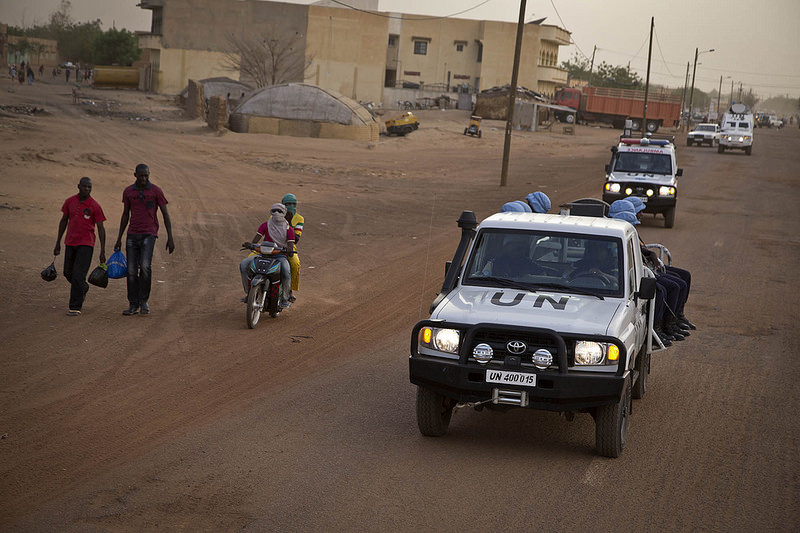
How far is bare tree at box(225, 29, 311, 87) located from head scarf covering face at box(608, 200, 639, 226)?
68.1 metres

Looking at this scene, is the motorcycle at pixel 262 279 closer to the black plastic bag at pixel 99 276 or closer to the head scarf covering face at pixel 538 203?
the black plastic bag at pixel 99 276

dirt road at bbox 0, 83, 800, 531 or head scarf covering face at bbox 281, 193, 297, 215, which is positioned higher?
head scarf covering face at bbox 281, 193, 297, 215

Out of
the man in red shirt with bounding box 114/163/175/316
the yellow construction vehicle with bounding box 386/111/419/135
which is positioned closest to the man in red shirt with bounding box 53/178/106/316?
the man in red shirt with bounding box 114/163/175/316

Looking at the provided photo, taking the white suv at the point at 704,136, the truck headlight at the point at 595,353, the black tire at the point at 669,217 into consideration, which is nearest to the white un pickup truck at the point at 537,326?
the truck headlight at the point at 595,353

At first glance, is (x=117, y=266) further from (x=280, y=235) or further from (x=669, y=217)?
(x=669, y=217)

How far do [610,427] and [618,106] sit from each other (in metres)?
79.4

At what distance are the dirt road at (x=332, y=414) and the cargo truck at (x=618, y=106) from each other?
61.9 m

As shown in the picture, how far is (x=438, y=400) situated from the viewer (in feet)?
24.6

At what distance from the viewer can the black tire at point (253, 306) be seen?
1146 centimetres

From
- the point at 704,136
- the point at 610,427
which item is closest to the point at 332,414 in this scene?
the point at 610,427

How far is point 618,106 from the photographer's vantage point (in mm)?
82500

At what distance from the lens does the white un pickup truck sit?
687cm

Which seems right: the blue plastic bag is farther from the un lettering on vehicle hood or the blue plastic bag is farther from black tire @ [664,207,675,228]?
black tire @ [664,207,675,228]

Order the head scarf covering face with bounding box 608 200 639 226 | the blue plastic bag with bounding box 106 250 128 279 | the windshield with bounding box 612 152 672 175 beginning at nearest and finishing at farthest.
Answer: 1. the head scarf covering face with bounding box 608 200 639 226
2. the blue plastic bag with bounding box 106 250 128 279
3. the windshield with bounding box 612 152 672 175
